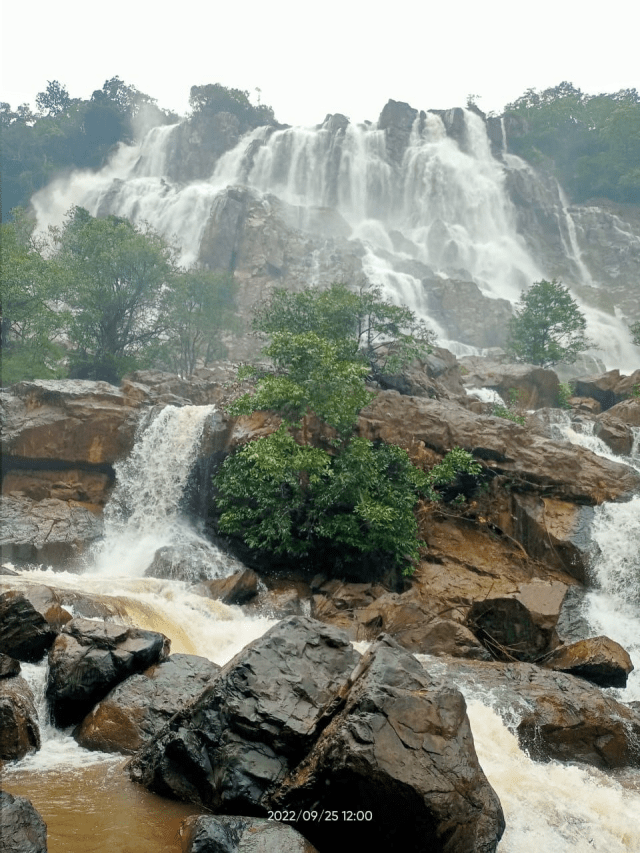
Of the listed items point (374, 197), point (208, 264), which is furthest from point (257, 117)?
point (208, 264)

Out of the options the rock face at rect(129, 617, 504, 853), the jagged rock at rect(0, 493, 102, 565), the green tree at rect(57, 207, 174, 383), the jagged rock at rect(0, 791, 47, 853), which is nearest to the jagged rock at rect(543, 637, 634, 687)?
the rock face at rect(129, 617, 504, 853)

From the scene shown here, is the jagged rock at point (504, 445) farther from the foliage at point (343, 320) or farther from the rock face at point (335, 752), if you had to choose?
the rock face at point (335, 752)

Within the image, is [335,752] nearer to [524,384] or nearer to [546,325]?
[524,384]

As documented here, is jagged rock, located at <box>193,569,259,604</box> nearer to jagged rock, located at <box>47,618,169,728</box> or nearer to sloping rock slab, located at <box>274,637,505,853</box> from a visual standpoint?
jagged rock, located at <box>47,618,169,728</box>

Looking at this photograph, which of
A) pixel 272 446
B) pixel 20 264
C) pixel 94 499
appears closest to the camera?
pixel 272 446

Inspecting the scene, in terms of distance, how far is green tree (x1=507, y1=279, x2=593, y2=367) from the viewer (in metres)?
33.3

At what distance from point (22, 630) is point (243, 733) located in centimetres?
420

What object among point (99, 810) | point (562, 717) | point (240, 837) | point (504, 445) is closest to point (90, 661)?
point (99, 810)

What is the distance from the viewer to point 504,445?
17.5m

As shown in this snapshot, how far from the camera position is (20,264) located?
2375 centimetres

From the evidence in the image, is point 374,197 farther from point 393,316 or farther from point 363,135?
point 393,316

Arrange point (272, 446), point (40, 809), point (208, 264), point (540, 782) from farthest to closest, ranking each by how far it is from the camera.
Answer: point (208, 264), point (272, 446), point (540, 782), point (40, 809)

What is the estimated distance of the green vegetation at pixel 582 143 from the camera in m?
57.8

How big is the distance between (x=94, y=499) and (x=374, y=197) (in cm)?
4578
